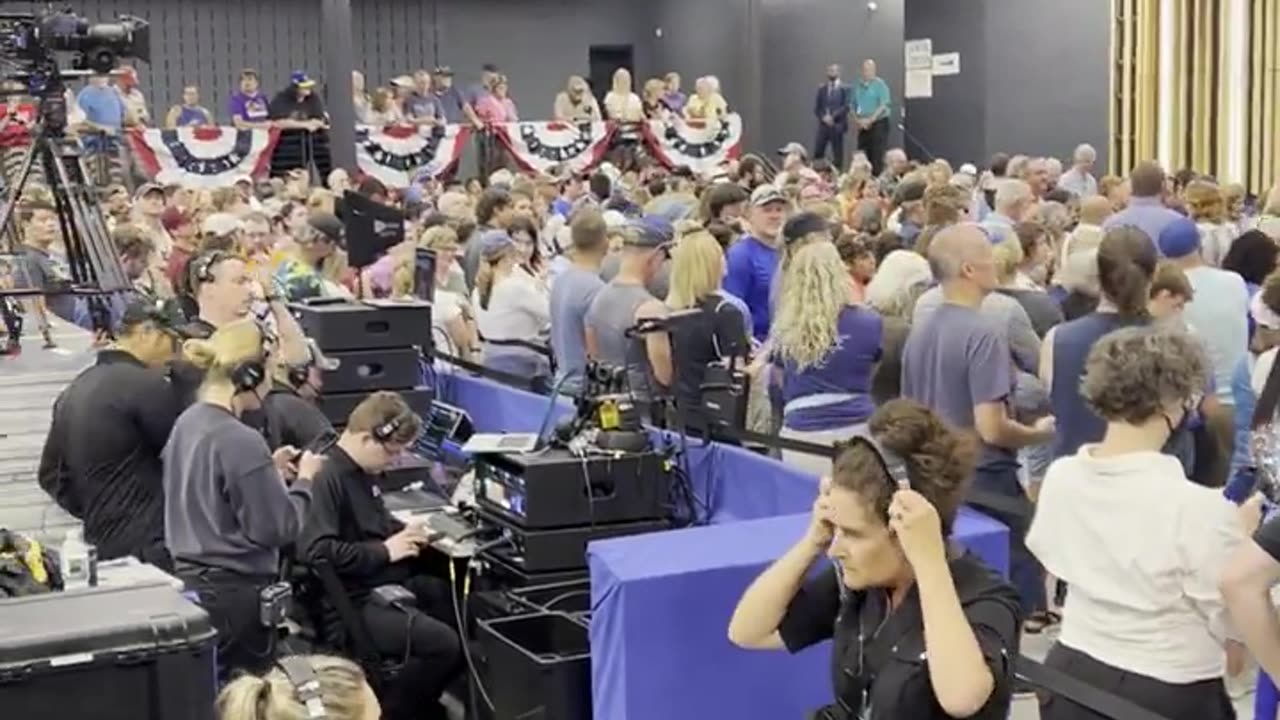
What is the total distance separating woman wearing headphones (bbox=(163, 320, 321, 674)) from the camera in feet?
15.5

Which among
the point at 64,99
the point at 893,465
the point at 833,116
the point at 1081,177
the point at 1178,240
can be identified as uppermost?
the point at 833,116

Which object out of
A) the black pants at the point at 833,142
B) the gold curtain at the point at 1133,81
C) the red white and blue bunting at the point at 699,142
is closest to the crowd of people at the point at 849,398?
the red white and blue bunting at the point at 699,142

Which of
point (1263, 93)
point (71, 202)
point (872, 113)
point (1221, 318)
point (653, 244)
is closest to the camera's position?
point (71, 202)

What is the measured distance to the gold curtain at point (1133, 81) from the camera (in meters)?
17.4

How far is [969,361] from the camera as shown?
5.11m

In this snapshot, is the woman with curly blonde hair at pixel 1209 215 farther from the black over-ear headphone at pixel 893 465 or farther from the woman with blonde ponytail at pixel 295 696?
the woman with blonde ponytail at pixel 295 696

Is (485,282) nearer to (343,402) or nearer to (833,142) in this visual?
(343,402)

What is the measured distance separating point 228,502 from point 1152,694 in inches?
104

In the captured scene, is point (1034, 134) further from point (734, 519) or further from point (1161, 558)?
point (1161, 558)

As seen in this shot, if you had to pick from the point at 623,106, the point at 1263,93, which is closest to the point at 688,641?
the point at 623,106

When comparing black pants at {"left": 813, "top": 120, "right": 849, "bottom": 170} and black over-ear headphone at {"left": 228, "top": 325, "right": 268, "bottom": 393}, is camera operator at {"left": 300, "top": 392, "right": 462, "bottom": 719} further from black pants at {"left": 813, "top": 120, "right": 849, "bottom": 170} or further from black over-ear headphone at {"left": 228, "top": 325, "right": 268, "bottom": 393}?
black pants at {"left": 813, "top": 120, "right": 849, "bottom": 170}

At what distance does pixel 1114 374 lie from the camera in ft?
11.2

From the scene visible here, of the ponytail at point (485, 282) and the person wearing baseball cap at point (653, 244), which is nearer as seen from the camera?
the person wearing baseball cap at point (653, 244)

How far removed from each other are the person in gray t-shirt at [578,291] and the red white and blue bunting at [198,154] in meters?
8.54
